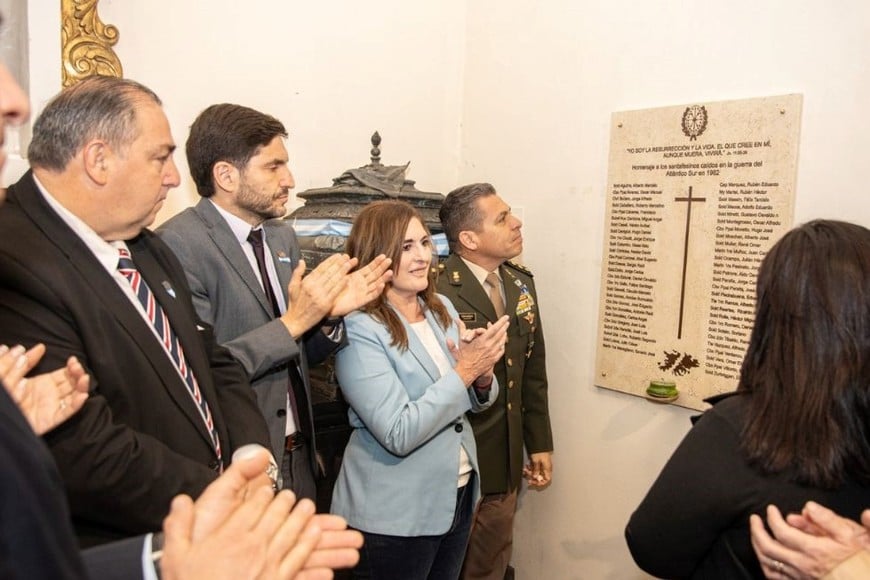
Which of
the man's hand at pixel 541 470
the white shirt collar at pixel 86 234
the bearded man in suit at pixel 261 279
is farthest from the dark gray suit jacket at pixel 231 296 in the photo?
the man's hand at pixel 541 470

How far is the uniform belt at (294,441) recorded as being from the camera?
6.64 ft

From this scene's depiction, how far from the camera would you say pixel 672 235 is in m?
2.60

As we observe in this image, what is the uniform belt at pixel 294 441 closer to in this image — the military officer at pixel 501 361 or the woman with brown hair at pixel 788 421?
the military officer at pixel 501 361

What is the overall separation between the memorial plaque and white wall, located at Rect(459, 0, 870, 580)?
7 cm

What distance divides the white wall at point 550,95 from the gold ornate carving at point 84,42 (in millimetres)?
51

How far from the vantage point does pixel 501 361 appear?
2.70 metres

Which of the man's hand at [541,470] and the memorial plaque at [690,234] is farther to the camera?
the man's hand at [541,470]

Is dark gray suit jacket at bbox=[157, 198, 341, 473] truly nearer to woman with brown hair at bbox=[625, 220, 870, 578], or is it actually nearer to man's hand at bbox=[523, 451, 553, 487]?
woman with brown hair at bbox=[625, 220, 870, 578]

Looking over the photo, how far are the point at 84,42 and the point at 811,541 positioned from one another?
2.62 m

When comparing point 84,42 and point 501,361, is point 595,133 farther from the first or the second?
point 84,42

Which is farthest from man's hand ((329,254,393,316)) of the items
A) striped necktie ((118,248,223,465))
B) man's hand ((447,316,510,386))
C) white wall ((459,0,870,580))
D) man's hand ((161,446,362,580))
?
white wall ((459,0,870,580))

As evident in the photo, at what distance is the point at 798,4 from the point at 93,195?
227 cm

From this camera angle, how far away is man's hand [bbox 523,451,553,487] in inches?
114

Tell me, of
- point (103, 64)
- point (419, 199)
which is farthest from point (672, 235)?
point (103, 64)
